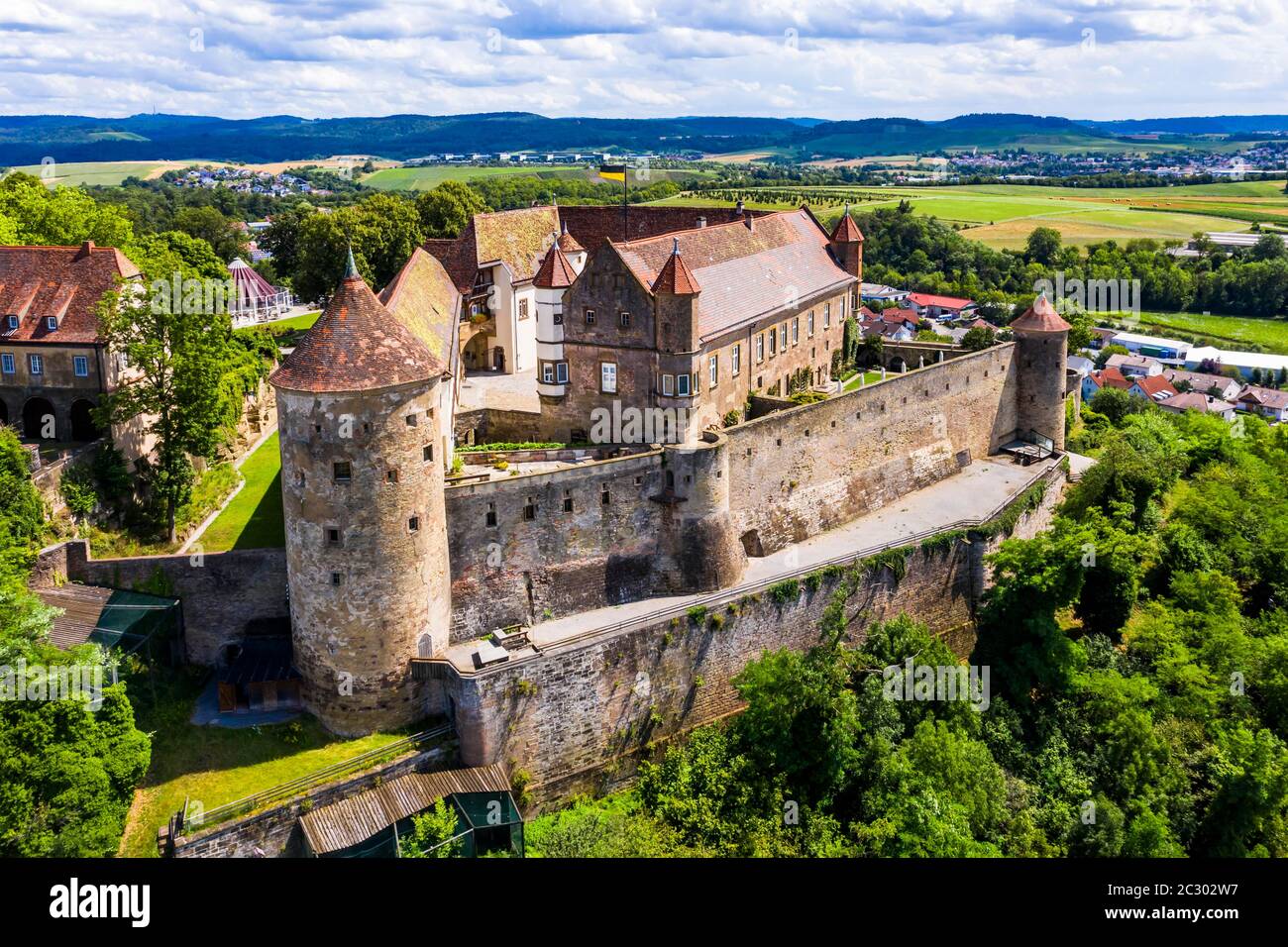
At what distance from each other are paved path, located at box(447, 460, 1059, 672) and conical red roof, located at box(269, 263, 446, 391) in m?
9.72

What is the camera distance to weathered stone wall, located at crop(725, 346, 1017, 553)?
46188 millimetres

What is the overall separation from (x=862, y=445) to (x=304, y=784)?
1147 inches

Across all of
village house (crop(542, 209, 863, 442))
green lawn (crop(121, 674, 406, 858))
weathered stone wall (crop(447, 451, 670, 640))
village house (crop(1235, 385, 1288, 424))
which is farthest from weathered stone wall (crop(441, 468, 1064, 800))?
village house (crop(1235, 385, 1288, 424))

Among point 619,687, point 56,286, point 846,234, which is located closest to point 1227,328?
point 846,234

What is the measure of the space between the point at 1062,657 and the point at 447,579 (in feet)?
79.9

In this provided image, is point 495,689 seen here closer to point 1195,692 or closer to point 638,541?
point 638,541

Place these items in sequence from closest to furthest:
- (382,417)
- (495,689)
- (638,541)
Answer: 1. (382,417)
2. (495,689)
3. (638,541)

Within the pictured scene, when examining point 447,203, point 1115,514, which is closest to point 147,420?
point 447,203

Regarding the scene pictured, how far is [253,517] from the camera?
43500 mm

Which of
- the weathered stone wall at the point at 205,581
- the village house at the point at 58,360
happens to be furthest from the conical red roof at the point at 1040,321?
the village house at the point at 58,360

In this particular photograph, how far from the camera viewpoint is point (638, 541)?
4203 cm

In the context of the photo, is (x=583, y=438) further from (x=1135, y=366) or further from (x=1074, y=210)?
(x=1074, y=210)

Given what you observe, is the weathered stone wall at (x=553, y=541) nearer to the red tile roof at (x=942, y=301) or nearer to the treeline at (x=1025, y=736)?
the treeline at (x=1025, y=736)

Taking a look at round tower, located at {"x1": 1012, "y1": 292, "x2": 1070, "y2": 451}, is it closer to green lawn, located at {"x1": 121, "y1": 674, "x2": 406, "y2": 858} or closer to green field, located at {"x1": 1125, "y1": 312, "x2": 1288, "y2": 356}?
green lawn, located at {"x1": 121, "y1": 674, "x2": 406, "y2": 858}
